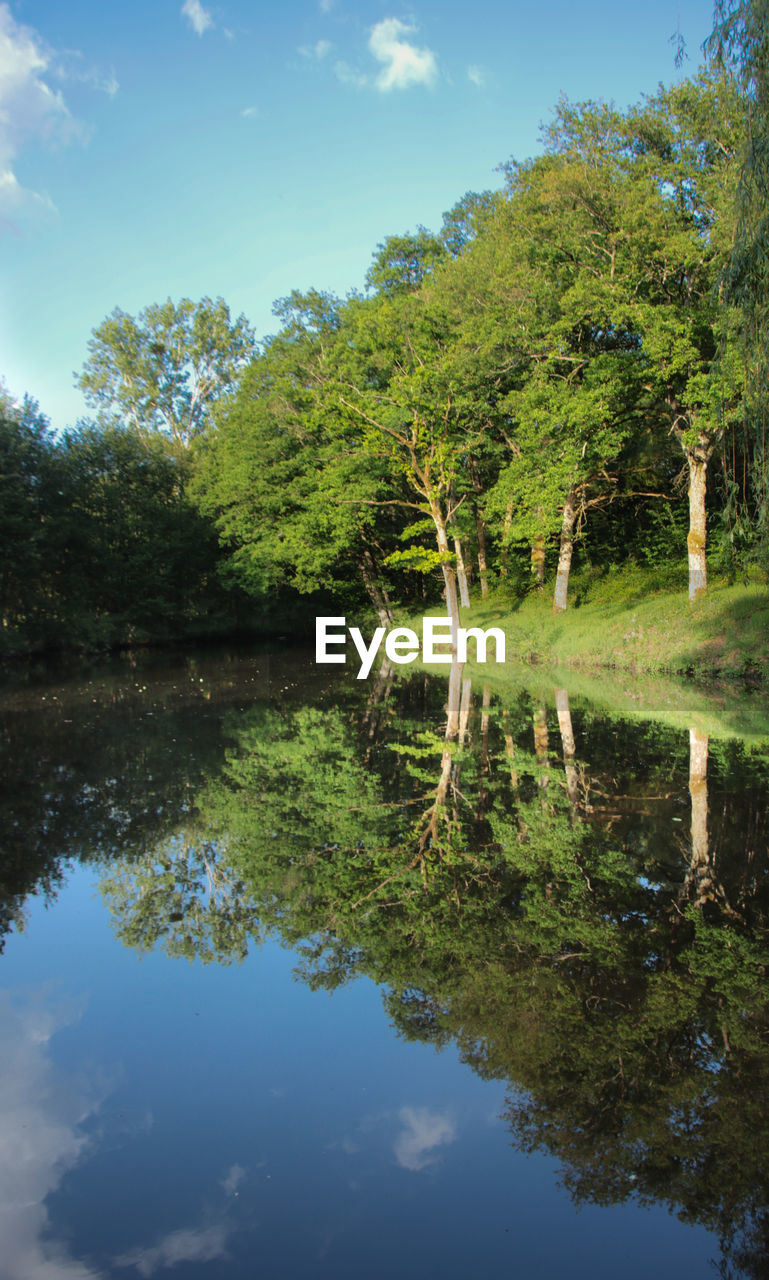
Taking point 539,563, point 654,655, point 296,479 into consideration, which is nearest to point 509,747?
point 654,655

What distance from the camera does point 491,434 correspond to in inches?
1331

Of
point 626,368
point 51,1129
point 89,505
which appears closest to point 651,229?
point 626,368

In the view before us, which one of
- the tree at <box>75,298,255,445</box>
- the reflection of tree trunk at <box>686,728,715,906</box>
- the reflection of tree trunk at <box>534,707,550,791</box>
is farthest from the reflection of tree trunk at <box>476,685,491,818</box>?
the tree at <box>75,298,255,445</box>

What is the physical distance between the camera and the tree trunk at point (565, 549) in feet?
89.6

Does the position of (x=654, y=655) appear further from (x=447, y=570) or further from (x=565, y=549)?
(x=447, y=570)

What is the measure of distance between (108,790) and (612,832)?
6.37 meters

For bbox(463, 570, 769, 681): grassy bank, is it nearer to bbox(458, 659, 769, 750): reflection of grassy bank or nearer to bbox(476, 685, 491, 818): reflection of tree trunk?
bbox(458, 659, 769, 750): reflection of grassy bank

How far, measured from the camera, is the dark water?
318 cm

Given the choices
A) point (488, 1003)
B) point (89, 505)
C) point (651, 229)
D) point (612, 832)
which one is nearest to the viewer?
point (488, 1003)

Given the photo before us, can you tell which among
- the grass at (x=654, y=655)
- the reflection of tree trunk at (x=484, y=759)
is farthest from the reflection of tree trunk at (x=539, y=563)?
the reflection of tree trunk at (x=484, y=759)

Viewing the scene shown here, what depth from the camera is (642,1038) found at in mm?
4250

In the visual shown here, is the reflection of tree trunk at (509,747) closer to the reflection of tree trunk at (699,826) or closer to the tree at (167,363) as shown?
the reflection of tree trunk at (699,826)

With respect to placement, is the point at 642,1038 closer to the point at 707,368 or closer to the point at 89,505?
the point at 707,368

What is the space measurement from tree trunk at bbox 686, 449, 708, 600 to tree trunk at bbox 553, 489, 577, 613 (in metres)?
4.03
